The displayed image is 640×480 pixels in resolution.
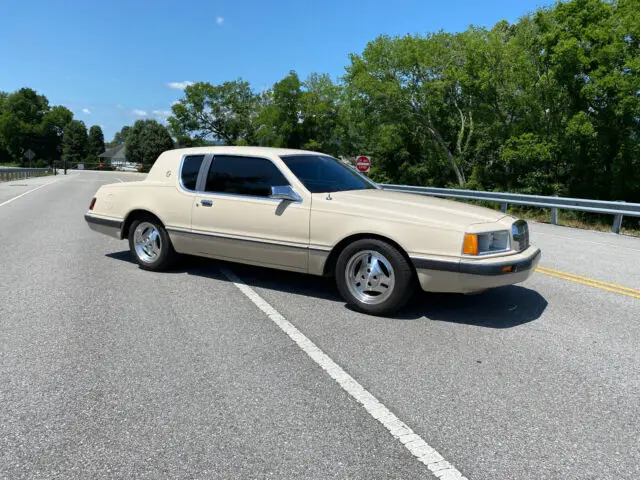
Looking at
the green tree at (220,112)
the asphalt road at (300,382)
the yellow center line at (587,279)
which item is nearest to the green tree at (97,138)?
the green tree at (220,112)

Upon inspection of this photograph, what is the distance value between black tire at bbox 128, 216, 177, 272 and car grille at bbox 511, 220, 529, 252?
4.06 m

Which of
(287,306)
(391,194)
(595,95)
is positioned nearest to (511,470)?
(287,306)

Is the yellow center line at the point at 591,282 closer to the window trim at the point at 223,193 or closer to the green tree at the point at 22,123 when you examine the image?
the window trim at the point at 223,193

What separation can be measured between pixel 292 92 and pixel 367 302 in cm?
6342

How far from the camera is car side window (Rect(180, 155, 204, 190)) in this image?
618cm

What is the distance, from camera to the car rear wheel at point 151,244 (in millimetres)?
6438

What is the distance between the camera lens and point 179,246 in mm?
6230

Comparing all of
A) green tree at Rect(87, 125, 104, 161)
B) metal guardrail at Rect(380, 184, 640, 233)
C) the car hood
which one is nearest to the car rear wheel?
the car hood

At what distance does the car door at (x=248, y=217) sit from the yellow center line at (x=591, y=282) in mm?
3811

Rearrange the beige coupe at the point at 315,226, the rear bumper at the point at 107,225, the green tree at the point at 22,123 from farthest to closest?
1. the green tree at the point at 22,123
2. the rear bumper at the point at 107,225
3. the beige coupe at the point at 315,226

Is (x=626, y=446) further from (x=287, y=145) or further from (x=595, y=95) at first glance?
(x=287, y=145)

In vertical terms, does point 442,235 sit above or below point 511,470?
above

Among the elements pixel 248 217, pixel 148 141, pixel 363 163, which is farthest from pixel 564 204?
pixel 148 141

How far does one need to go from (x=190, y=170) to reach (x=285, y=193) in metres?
1.66
